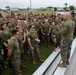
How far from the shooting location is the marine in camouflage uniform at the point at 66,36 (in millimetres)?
7945

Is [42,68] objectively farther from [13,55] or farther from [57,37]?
[57,37]

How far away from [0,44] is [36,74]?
2.17m

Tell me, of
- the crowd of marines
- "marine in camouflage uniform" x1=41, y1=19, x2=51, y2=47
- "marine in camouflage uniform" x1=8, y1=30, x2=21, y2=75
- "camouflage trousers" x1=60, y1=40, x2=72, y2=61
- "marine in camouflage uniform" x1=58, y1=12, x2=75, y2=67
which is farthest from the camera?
"marine in camouflage uniform" x1=41, y1=19, x2=51, y2=47

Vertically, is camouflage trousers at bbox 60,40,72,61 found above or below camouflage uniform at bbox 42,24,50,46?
above

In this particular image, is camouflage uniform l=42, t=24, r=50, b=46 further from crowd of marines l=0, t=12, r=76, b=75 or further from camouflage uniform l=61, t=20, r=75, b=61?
camouflage uniform l=61, t=20, r=75, b=61

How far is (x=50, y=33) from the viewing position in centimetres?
1450

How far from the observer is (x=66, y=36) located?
8.14 meters

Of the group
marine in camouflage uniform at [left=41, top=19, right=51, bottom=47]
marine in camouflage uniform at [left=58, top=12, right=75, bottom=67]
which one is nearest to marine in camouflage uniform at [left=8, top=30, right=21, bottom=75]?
marine in camouflage uniform at [left=58, top=12, right=75, bottom=67]

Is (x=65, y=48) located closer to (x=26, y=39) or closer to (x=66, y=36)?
(x=66, y=36)

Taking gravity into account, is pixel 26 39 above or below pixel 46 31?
above

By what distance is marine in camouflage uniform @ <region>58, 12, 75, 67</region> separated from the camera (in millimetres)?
7945

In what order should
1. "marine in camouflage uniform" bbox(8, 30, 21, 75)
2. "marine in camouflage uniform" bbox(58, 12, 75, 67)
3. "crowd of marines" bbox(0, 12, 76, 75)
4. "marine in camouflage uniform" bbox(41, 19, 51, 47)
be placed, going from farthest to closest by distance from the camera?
1. "marine in camouflage uniform" bbox(41, 19, 51, 47)
2. "marine in camouflage uniform" bbox(58, 12, 75, 67)
3. "crowd of marines" bbox(0, 12, 76, 75)
4. "marine in camouflage uniform" bbox(8, 30, 21, 75)

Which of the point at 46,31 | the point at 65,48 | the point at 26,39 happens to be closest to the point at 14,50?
the point at 65,48

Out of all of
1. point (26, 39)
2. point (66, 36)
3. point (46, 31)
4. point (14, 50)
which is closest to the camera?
point (14, 50)
